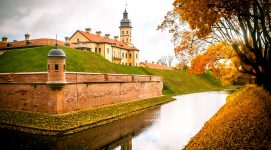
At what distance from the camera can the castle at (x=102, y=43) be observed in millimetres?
42816

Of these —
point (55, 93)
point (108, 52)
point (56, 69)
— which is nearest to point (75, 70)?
point (56, 69)

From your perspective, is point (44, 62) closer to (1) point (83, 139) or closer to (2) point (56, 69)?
(2) point (56, 69)

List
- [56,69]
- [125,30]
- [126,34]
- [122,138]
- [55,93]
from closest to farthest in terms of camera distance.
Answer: [122,138]
[55,93]
[56,69]
[126,34]
[125,30]

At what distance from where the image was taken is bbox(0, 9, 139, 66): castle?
42.8 metres

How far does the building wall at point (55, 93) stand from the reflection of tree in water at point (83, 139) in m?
2.78

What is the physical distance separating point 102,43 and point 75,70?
22173mm

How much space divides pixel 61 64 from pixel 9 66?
1688cm

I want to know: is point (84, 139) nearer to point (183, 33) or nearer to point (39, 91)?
point (39, 91)

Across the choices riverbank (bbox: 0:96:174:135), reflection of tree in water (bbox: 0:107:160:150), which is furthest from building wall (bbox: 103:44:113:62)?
reflection of tree in water (bbox: 0:107:160:150)

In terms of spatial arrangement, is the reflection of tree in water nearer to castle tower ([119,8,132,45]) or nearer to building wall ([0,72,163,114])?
building wall ([0,72,163,114])

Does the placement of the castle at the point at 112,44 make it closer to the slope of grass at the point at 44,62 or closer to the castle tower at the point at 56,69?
the slope of grass at the point at 44,62

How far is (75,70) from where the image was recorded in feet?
105

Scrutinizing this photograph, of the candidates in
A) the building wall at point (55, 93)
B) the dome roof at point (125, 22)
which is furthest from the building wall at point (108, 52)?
the building wall at point (55, 93)

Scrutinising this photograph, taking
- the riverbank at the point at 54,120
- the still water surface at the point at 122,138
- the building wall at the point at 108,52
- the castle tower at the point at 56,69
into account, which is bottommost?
the still water surface at the point at 122,138
